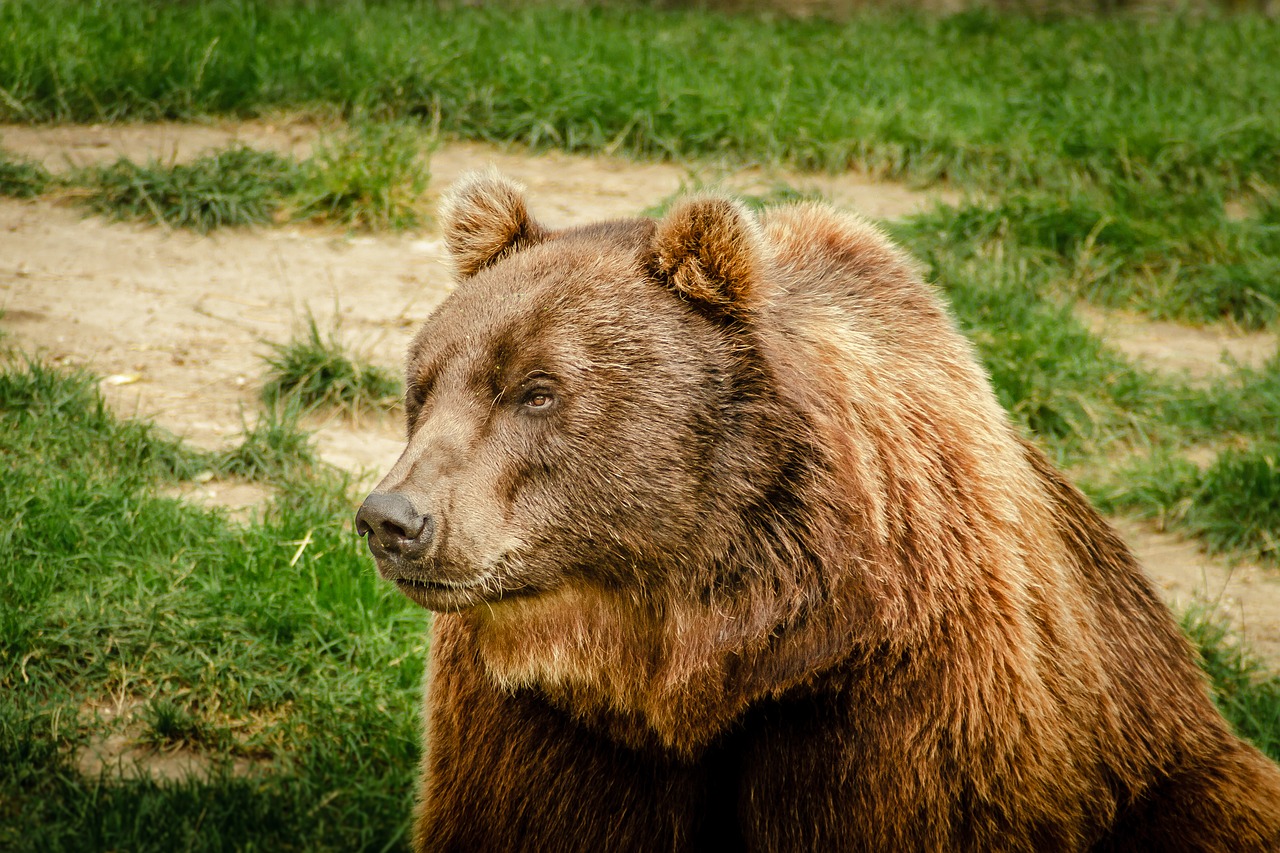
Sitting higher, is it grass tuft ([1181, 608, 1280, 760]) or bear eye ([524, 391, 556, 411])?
bear eye ([524, 391, 556, 411])

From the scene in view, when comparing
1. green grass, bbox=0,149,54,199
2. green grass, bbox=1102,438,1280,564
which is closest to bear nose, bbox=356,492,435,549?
green grass, bbox=1102,438,1280,564

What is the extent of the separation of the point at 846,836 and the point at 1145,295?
4.96 m

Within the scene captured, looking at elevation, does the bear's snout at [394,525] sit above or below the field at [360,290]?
above

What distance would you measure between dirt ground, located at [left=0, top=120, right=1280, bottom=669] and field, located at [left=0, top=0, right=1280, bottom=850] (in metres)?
0.02

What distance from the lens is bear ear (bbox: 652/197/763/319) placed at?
3.18 m

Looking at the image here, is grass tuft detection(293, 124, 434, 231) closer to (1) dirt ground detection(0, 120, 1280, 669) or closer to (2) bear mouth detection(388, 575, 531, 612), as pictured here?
(1) dirt ground detection(0, 120, 1280, 669)

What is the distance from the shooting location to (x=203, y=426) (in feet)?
19.4

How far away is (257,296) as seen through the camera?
6.86 metres

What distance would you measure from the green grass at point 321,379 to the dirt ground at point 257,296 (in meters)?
0.09

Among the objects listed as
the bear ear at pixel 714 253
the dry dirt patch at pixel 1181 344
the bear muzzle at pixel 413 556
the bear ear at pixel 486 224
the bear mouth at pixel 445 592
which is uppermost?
the bear ear at pixel 714 253

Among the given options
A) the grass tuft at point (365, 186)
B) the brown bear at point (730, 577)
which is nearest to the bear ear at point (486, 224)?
the brown bear at point (730, 577)

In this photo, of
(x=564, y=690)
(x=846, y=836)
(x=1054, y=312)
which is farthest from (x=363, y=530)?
(x=1054, y=312)

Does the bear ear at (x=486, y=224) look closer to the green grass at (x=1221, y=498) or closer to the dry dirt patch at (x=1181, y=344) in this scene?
the green grass at (x=1221, y=498)

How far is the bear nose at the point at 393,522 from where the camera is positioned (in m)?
2.88
